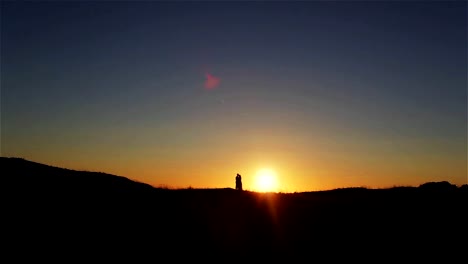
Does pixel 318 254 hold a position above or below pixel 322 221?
below

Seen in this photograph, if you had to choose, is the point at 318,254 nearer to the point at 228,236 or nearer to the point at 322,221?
the point at 322,221

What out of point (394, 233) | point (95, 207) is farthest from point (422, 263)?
point (95, 207)

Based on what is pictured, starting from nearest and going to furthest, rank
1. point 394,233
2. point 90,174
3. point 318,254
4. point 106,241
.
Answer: point 106,241 → point 318,254 → point 394,233 → point 90,174

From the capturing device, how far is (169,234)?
70.0ft

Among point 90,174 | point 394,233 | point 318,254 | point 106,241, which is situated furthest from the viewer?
point 90,174

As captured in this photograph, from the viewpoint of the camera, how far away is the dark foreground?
63.6ft

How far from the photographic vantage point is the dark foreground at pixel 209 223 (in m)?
19.4

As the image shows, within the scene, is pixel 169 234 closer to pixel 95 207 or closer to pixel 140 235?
pixel 140 235

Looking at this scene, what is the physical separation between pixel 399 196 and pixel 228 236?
11437 millimetres

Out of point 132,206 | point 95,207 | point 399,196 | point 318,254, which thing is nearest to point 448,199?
point 399,196

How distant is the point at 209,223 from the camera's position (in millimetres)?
22766

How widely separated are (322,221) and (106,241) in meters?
11.5

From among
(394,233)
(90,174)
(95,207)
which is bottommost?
(394,233)

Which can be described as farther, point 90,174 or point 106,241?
point 90,174
